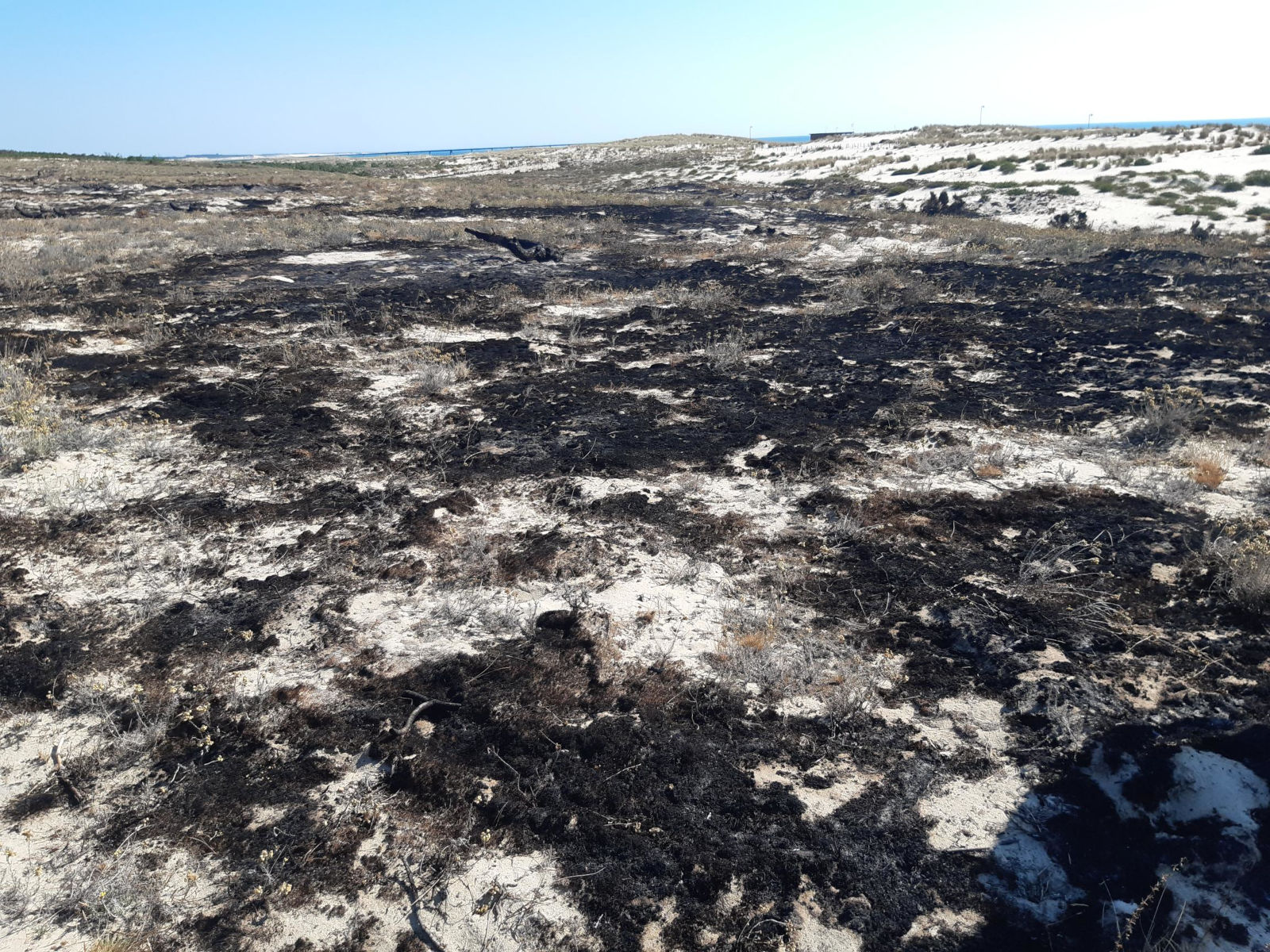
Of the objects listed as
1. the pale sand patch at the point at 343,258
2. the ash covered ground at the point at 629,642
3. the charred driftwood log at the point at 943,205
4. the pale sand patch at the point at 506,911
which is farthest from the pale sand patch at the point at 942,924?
the charred driftwood log at the point at 943,205

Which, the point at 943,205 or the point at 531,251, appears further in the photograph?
the point at 943,205

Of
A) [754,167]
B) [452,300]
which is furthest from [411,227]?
[754,167]

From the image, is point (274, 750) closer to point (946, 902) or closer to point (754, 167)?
point (946, 902)

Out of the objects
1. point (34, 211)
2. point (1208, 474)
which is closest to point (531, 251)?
point (1208, 474)

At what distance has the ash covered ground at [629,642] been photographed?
9.02 ft

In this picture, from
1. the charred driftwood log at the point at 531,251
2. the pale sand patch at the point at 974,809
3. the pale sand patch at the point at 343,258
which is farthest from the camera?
the charred driftwood log at the point at 531,251

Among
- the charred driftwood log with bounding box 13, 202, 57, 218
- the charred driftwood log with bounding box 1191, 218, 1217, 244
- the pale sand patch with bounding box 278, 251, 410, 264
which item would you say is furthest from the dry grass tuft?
the charred driftwood log with bounding box 13, 202, 57, 218

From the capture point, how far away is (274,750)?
342cm

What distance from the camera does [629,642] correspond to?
4258mm

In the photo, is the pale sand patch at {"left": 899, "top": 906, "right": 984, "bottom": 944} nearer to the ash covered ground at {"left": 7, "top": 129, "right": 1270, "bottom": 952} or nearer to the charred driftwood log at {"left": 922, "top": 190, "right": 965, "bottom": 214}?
the ash covered ground at {"left": 7, "top": 129, "right": 1270, "bottom": 952}

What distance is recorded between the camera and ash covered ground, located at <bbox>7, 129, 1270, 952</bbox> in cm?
275

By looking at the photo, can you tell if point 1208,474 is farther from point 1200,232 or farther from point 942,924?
point 1200,232

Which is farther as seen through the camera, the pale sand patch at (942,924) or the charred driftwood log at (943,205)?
the charred driftwood log at (943,205)

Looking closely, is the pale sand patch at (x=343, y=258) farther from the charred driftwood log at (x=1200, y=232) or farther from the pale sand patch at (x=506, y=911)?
the charred driftwood log at (x=1200, y=232)
